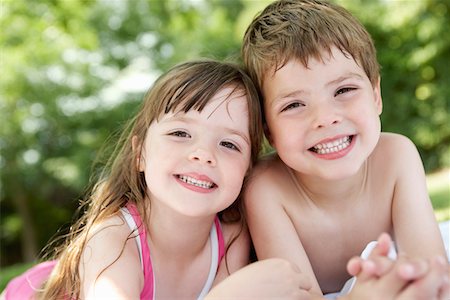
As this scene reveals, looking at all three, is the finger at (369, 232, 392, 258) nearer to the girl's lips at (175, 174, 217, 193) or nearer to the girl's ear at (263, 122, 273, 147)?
the girl's lips at (175, 174, 217, 193)

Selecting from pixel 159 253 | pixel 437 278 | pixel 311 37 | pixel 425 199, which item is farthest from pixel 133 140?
pixel 437 278

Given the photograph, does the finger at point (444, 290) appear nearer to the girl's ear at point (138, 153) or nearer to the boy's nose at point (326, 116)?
the boy's nose at point (326, 116)

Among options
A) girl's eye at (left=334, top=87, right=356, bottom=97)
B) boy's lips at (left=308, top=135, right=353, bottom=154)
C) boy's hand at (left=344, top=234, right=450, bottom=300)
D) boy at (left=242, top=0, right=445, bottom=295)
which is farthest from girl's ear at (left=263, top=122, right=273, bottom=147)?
boy's hand at (left=344, top=234, right=450, bottom=300)

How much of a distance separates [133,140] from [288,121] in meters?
0.71

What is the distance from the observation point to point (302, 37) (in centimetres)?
226

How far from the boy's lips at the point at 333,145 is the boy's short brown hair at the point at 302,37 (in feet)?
1.03

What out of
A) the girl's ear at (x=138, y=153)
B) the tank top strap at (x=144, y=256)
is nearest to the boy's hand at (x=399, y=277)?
the tank top strap at (x=144, y=256)

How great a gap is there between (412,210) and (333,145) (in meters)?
0.45

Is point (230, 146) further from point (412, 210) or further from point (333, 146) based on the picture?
point (412, 210)

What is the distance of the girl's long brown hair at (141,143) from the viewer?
2262 millimetres

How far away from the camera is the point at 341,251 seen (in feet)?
8.10

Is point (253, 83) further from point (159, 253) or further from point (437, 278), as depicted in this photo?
point (437, 278)

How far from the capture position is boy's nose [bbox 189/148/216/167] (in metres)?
2.12

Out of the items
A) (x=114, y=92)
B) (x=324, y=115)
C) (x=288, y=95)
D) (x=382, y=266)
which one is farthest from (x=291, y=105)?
(x=114, y=92)
